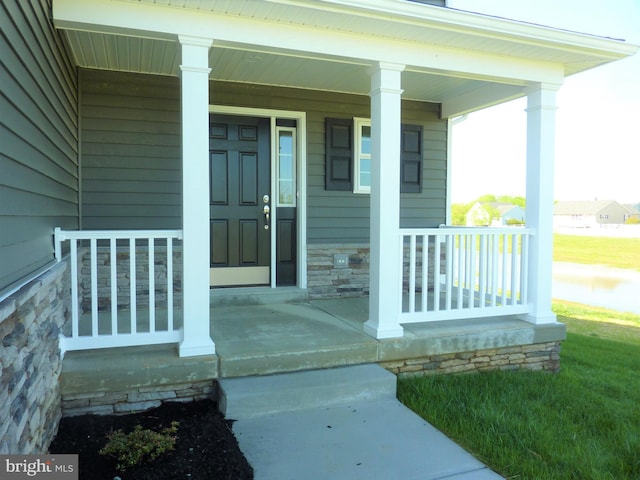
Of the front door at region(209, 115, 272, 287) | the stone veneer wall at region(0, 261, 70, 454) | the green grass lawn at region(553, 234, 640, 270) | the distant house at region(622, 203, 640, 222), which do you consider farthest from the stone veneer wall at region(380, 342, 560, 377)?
the distant house at region(622, 203, 640, 222)

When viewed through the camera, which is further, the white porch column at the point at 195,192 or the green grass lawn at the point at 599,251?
the green grass lawn at the point at 599,251

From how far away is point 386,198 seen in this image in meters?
3.51

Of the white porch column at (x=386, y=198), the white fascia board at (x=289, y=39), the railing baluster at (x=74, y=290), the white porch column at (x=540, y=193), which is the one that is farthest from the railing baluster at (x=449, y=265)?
the railing baluster at (x=74, y=290)

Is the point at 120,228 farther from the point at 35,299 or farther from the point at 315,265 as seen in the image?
the point at 35,299

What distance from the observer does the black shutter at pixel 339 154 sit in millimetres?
4926

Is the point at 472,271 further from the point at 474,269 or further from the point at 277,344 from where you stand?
the point at 277,344

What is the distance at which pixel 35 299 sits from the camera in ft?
6.88

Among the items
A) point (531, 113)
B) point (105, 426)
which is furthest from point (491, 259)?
point (105, 426)

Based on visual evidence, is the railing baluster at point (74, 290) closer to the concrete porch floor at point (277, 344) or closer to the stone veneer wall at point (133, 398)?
the concrete porch floor at point (277, 344)

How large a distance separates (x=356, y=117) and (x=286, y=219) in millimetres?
1318

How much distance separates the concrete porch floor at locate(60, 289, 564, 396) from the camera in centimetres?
281

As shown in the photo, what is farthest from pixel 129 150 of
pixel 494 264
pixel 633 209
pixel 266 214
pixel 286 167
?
pixel 633 209

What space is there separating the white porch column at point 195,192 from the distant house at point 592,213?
5198cm

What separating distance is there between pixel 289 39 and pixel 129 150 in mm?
1922
